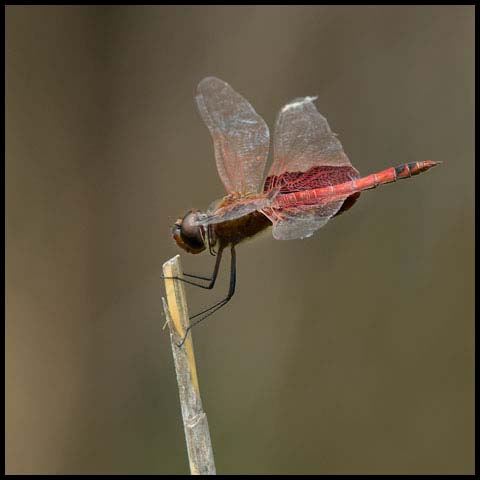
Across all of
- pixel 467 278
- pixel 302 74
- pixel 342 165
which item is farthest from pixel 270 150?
pixel 467 278

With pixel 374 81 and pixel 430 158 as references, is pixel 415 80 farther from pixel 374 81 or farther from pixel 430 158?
pixel 430 158

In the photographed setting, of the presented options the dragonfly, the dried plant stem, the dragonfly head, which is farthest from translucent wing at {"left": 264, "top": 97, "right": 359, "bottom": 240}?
the dried plant stem

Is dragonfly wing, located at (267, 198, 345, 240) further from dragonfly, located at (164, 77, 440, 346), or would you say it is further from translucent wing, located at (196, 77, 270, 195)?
translucent wing, located at (196, 77, 270, 195)

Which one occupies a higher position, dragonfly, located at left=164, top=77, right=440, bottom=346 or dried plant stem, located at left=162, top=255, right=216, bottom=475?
dragonfly, located at left=164, top=77, right=440, bottom=346

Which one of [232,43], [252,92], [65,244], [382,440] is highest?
[232,43]

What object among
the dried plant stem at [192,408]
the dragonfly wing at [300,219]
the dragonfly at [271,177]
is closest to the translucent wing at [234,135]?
the dragonfly at [271,177]

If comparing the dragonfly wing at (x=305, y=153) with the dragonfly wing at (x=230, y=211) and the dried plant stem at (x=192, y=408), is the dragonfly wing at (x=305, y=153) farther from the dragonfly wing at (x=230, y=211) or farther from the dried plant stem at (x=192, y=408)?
the dried plant stem at (x=192, y=408)
